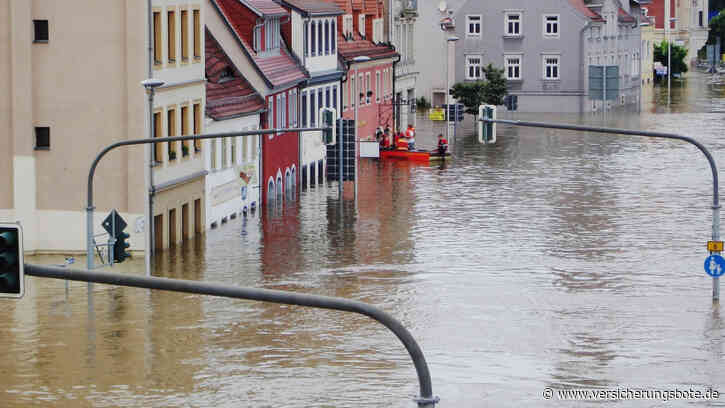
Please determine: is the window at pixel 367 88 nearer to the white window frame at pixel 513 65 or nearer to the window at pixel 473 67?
the white window frame at pixel 513 65

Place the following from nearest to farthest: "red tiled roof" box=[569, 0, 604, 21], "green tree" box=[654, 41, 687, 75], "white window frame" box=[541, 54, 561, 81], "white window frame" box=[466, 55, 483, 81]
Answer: "white window frame" box=[541, 54, 561, 81]
"red tiled roof" box=[569, 0, 604, 21]
"white window frame" box=[466, 55, 483, 81]
"green tree" box=[654, 41, 687, 75]

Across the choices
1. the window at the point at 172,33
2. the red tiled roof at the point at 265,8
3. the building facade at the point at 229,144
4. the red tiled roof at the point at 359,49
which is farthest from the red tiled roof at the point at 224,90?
the red tiled roof at the point at 359,49

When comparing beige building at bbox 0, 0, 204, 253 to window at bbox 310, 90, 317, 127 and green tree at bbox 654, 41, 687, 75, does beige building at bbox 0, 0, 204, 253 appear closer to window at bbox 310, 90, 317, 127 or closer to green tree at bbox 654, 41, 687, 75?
window at bbox 310, 90, 317, 127

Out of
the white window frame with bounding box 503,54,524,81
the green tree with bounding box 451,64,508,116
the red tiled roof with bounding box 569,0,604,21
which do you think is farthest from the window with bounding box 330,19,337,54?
the red tiled roof with bounding box 569,0,604,21

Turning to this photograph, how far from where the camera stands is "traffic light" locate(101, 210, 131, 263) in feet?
107

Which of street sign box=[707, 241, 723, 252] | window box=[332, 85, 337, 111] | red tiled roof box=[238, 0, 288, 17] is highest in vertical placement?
red tiled roof box=[238, 0, 288, 17]

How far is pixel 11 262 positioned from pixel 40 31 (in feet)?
103

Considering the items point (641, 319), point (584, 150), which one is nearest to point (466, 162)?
point (584, 150)

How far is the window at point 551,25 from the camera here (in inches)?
4146

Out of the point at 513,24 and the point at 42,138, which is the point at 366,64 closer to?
the point at 513,24

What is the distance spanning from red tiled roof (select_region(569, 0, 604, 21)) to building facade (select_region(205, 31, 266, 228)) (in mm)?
53741

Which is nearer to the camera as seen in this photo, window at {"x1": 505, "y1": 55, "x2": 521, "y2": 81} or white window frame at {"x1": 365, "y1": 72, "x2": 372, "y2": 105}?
white window frame at {"x1": 365, "y1": 72, "x2": 372, "y2": 105}

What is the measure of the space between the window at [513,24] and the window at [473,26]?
2.09 m

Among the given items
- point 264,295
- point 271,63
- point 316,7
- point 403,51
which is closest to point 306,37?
point 316,7
